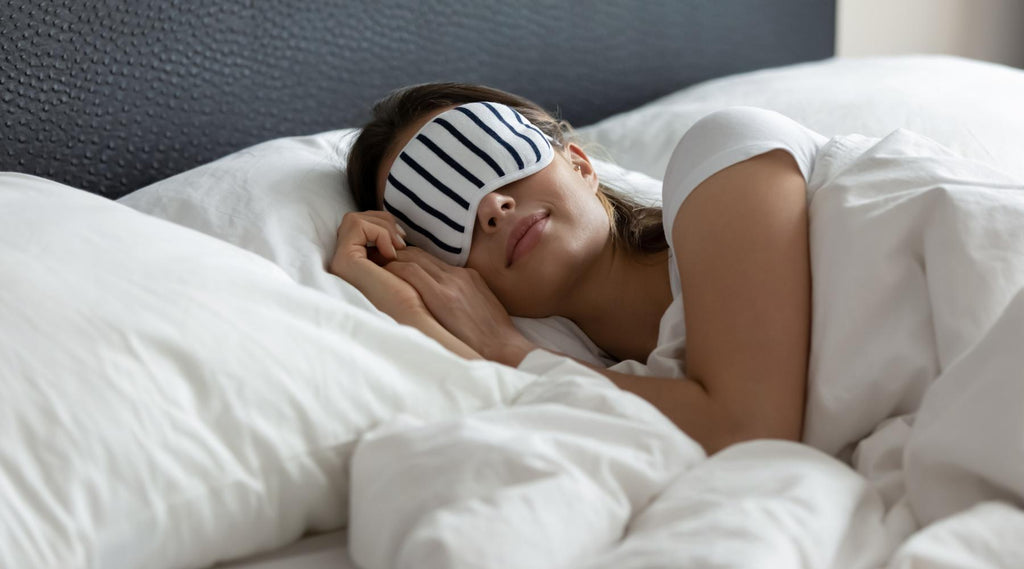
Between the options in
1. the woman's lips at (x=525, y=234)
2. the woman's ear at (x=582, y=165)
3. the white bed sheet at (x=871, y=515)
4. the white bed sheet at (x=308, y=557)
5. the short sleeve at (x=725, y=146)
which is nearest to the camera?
the white bed sheet at (x=871, y=515)

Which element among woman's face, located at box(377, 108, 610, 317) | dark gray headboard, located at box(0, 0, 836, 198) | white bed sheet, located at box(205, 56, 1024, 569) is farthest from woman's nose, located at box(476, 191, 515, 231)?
dark gray headboard, located at box(0, 0, 836, 198)

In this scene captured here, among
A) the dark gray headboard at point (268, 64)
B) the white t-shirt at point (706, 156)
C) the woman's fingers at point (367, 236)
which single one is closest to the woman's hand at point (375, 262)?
the woman's fingers at point (367, 236)

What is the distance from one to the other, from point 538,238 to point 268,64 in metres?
0.61

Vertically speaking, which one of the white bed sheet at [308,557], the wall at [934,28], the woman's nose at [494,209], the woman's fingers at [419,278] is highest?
the woman's nose at [494,209]

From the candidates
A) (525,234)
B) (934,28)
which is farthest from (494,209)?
(934,28)

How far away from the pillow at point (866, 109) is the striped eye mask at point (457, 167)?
0.52 meters

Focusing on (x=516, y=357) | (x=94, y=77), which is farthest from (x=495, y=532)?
(x=94, y=77)

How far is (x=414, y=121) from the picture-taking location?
1.18m

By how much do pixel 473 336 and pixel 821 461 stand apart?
41 centimetres

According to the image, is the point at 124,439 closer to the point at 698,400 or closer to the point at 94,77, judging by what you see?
the point at 698,400

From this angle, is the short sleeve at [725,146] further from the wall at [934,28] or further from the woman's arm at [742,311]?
the wall at [934,28]

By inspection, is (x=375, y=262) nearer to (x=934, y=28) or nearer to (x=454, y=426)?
(x=454, y=426)

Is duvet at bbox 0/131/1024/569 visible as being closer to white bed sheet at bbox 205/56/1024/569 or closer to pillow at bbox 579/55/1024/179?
white bed sheet at bbox 205/56/1024/569

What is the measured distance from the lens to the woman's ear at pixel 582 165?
1181mm
